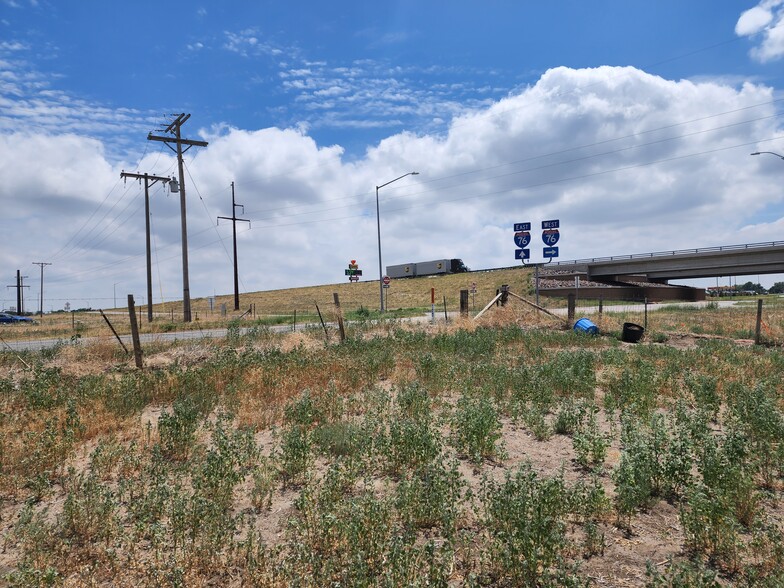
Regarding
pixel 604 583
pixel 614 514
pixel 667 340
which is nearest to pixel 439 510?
pixel 604 583

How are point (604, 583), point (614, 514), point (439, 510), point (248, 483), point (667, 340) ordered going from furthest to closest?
1. point (667, 340)
2. point (248, 483)
3. point (614, 514)
4. point (439, 510)
5. point (604, 583)

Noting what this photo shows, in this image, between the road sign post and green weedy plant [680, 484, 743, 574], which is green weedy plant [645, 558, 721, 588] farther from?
the road sign post

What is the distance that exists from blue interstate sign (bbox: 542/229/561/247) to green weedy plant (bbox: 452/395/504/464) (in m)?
18.2

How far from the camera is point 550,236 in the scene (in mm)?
24406

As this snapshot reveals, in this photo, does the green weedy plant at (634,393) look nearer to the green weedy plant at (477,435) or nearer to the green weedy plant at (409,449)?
the green weedy plant at (477,435)

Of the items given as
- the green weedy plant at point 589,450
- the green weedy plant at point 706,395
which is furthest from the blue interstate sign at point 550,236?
the green weedy plant at point 589,450

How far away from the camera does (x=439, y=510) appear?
487 centimetres

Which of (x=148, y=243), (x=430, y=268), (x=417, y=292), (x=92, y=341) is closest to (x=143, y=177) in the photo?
(x=148, y=243)

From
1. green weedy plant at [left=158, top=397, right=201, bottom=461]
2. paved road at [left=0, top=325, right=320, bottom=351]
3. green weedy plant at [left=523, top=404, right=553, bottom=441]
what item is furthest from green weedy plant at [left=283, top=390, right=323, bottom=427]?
paved road at [left=0, top=325, right=320, bottom=351]

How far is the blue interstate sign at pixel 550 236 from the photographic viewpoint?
2422cm

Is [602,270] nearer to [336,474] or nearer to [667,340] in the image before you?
[667,340]

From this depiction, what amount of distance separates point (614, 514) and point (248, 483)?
13.6ft

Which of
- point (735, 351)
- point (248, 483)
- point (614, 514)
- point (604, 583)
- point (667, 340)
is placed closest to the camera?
point (604, 583)

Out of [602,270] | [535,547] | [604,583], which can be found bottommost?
[604,583]
